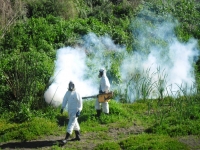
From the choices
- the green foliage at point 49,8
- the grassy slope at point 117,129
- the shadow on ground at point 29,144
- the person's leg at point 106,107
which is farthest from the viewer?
the green foliage at point 49,8

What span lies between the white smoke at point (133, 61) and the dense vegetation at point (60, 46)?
0.32m

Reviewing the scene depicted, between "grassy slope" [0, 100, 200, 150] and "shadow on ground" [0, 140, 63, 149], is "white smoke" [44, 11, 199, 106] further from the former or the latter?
"shadow on ground" [0, 140, 63, 149]

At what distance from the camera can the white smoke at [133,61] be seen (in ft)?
53.6

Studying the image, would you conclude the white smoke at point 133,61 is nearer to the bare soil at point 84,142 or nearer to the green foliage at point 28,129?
the green foliage at point 28,129

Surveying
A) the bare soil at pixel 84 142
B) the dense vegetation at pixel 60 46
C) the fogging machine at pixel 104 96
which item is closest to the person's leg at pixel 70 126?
the bare soil at pixel 84 142

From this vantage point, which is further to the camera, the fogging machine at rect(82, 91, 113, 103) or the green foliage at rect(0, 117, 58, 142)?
the fogging machine at rect(82, 91, 113, 103)

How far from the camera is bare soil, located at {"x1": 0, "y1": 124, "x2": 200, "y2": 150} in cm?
1222

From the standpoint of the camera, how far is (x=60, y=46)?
1856 cm

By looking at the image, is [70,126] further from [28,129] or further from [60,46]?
[60,46]

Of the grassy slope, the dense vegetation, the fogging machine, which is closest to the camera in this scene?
the grassy slope

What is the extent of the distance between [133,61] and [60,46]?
3.10 m

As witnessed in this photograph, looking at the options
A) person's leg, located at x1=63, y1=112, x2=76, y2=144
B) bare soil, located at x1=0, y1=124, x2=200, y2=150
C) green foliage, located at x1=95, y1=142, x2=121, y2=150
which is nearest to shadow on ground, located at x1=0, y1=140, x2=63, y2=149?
bare soil, located at x1=0, y1=124, x2=200, y2=150

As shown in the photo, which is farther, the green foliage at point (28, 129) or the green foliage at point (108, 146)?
the green foliage at point (28, 129)

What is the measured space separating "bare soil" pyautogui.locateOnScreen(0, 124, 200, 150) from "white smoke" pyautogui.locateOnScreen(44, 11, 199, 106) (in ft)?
8.32
